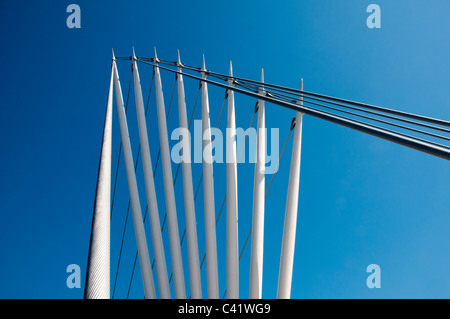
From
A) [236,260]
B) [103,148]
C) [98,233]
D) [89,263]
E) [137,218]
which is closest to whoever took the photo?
[89,263]

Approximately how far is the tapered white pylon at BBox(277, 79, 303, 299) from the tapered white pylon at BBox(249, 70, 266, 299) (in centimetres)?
110

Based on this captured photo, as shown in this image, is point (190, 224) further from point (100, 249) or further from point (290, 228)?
point (100, 249)

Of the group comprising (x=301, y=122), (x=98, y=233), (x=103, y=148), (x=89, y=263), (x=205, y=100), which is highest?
(x=205, y=100)

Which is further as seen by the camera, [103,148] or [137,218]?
[137,218]

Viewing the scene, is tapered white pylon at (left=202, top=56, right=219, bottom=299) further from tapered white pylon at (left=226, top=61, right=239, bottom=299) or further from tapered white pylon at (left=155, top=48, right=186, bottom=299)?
tapered white pylon at (left=155, top=48, right=186, bottom=299)

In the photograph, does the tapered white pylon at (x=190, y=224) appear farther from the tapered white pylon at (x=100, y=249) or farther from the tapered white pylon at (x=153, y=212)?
the tapered white pylon at (x=100, y=249)

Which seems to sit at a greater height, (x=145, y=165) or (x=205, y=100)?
(x=205, y=100)

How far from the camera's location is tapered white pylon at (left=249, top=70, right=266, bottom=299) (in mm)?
12688

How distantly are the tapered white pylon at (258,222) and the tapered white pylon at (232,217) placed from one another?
29.6 inches

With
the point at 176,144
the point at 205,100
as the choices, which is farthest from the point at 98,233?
Result: the point at 176,144

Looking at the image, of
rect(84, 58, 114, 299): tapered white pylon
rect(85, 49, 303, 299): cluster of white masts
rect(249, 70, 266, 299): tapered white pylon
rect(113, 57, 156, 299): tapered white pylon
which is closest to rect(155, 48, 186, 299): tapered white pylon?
rect(85, 49, 303, 299): cluster of white masts
